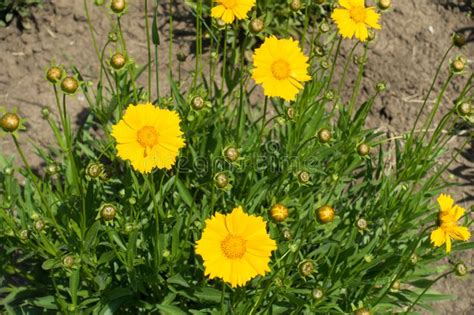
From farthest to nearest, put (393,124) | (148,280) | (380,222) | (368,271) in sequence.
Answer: (393,124), (380,222), (368,271), (148,280)

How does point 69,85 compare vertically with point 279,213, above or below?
above

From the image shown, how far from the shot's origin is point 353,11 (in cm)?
221

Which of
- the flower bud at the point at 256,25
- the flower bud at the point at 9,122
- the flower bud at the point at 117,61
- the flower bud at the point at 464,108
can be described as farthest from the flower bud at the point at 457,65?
the flower bud at the point at 9,122

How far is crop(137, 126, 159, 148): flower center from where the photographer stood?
1710 millimetres

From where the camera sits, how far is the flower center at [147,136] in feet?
5.61

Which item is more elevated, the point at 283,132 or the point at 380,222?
the point at 283,132

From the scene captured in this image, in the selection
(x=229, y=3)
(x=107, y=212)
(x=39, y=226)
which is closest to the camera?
(x=107, y=212)

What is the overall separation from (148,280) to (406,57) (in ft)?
8.73

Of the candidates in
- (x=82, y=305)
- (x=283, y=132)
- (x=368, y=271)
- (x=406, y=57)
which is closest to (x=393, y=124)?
(x=406, y=57)

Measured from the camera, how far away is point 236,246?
165 cm

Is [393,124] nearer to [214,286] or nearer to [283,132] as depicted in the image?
[283,132]

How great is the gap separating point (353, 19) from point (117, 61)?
1.11 meters

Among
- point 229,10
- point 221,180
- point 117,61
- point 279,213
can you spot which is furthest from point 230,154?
point 229,10

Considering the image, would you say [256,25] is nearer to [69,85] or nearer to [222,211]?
[69,85]
